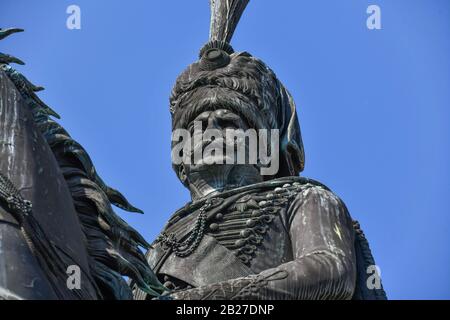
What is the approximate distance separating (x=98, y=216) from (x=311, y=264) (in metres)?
3.06

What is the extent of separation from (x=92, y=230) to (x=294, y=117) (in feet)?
18.5

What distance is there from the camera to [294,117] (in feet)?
50.2

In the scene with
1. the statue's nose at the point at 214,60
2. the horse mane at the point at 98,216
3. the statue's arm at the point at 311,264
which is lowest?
the statue's arm at the point at 311,264

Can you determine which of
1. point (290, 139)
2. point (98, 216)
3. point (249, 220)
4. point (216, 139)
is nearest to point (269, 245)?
point (249, 220)

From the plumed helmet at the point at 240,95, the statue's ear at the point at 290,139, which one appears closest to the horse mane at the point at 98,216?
the plumed helmet at the point at 240,95

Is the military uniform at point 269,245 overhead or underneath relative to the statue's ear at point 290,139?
underneath

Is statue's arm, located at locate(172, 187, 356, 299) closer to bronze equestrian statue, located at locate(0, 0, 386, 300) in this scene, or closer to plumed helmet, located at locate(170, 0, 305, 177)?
bronze equestrian statue, located at locate(0, 0, 386, 300)

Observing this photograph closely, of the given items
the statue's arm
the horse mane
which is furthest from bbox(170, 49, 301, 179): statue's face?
the horse mane

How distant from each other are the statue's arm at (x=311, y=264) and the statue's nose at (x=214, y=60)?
1.85 m

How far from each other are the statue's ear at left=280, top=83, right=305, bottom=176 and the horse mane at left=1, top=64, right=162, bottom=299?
14.6 ft

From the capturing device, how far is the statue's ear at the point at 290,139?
14.8 metres

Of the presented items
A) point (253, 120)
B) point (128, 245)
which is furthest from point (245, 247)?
point (128, 245)

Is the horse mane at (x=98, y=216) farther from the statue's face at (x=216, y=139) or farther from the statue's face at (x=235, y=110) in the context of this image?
the statue's face at (x=235, y=110)
